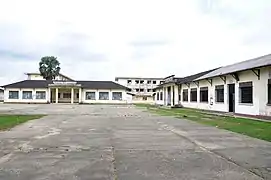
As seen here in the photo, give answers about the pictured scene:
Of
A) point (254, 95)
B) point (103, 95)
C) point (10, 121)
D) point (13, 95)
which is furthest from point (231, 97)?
point (13, 95)

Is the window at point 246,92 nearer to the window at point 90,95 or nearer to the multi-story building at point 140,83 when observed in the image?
the window at point 90,95

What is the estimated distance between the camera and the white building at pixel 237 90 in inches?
1008

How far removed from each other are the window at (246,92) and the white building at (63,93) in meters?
49.5

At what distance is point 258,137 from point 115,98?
65524 millimetres

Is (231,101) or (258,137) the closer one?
(258,137)

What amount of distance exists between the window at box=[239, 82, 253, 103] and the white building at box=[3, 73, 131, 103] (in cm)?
4946

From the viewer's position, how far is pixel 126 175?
6.62m

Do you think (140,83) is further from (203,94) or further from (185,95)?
(203,94)

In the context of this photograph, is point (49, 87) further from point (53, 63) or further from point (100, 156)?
point (100, 156)

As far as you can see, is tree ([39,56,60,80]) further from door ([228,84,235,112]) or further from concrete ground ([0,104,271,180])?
concrete ground ([0,104,271,180])

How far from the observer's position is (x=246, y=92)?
29141mm

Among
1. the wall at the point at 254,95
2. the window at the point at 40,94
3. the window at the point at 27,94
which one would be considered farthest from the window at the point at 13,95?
the wall at the point at 254,95

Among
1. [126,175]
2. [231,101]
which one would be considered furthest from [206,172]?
[231,101]

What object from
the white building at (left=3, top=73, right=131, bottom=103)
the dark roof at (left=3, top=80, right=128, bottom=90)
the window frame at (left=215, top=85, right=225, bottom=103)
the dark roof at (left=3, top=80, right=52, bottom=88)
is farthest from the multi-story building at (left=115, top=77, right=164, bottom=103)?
the window frame at (left=215, top=85, right=225, bottom=103)
